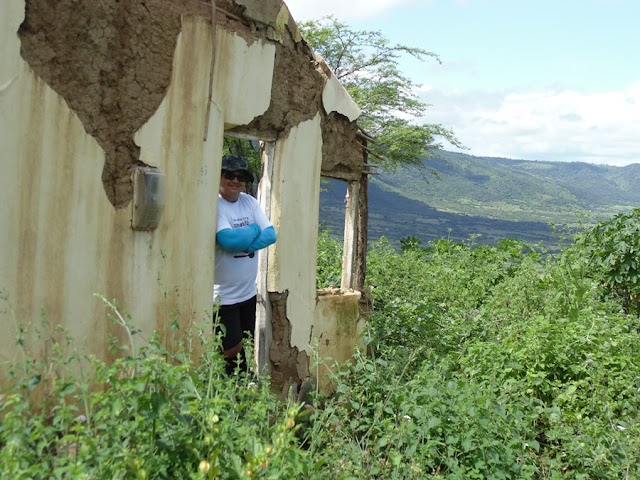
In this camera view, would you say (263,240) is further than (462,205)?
No

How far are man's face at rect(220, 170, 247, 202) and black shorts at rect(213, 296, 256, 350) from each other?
2.60 ft

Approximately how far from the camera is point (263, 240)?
16.3 feet

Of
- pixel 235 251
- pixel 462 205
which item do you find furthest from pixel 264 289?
pixel 462 205

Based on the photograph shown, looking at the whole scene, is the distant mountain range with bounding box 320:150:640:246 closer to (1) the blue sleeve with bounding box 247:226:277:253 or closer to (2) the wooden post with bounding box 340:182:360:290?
(2) the wooden post with bounding box 340:182:360:290

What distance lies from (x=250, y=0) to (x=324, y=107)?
1280mm

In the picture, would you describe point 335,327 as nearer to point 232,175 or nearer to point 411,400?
point 411,400

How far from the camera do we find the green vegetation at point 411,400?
2.90m

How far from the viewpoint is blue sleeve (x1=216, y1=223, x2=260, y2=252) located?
15.8ft

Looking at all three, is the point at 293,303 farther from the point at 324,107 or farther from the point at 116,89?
the point at 116,89

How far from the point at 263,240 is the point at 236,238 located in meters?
0.23

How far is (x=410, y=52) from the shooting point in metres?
20.8

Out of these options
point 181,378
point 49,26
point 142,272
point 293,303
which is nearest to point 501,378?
point 293,303

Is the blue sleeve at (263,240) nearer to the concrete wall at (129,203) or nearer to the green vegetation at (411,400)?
the concrete wall at (129,203)

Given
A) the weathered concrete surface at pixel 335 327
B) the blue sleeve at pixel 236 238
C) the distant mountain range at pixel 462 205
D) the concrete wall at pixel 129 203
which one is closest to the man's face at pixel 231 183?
the concrete wall at pixel 129 203
